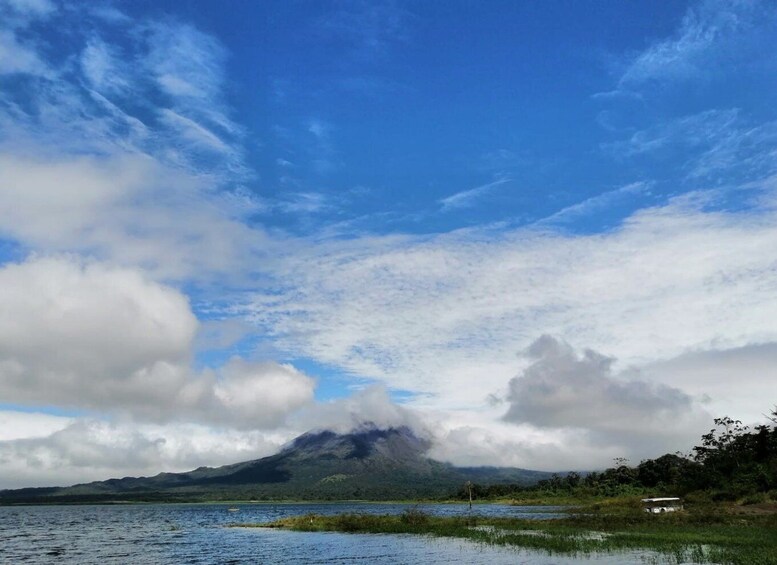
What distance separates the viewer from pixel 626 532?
6312 centimetres

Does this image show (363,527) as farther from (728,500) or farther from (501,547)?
(728,500)

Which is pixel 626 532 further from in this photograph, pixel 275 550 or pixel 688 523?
pixel 275 550

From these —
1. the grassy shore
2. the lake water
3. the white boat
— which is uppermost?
the white boat

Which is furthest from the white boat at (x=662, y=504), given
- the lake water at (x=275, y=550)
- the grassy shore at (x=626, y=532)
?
the lake water at (x=275, y=550)

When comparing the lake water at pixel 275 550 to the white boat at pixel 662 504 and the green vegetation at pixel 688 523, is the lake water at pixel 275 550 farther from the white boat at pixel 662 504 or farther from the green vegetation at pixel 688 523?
the white boat at pixel 662 504

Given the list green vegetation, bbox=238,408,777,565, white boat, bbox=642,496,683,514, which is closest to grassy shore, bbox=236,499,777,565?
green vegetation, bbox=238,408,777,565

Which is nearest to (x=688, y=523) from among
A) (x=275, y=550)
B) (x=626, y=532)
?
(x=626, y=532)

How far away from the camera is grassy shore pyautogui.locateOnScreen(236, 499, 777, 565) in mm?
45906

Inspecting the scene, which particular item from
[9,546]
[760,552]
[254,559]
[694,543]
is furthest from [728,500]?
[9,546]

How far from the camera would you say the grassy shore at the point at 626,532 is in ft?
151

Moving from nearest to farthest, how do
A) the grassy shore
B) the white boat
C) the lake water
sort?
the grassy shore → the lake water → the white boat

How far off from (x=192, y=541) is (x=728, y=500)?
8720 centimetres

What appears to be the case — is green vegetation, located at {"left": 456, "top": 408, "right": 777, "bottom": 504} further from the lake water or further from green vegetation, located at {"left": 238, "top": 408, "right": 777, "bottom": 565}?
the lake water

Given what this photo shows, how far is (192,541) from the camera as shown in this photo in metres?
85.7
